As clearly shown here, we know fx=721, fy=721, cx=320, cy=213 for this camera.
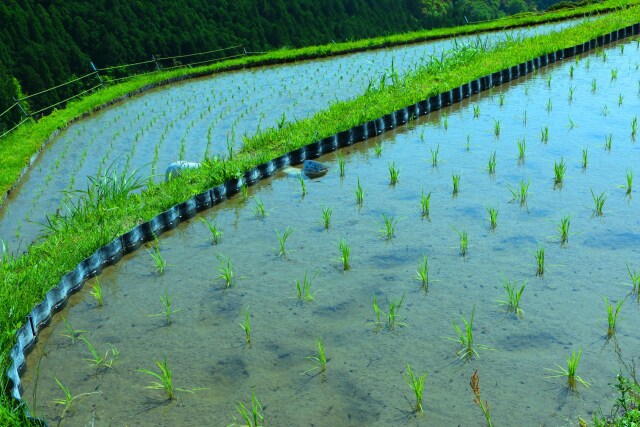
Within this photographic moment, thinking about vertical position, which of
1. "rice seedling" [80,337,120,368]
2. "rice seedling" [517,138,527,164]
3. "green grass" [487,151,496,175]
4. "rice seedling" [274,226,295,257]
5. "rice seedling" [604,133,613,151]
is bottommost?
"rice seedling" [604,133,613,151]

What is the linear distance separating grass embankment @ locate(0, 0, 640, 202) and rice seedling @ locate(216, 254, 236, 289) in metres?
3.87

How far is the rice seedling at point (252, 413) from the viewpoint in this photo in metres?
3.39

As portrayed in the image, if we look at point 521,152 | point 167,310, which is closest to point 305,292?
point 167,310

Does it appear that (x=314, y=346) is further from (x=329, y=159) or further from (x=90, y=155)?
(x=90, y=155)

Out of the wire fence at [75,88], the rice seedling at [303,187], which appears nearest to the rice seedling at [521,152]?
the rice seedling at [303,187]

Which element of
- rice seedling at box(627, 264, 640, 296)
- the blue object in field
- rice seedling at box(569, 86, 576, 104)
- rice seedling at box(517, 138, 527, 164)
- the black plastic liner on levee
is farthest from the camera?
rice seedling at box(569, 86, 576, 104)

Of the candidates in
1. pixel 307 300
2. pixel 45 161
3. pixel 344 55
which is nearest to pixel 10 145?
pixel 45 161

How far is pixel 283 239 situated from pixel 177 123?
237 inches

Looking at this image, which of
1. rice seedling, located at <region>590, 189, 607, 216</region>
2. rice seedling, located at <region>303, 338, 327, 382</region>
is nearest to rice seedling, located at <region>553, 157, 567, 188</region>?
rice seedling, located at <region>590, 189, 607, 216</region>

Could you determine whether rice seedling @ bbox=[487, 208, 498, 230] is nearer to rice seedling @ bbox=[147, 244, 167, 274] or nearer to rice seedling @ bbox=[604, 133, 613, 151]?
rice seedling @ bbox=[604, 133, 613, 151]

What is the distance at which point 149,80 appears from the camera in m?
15.4

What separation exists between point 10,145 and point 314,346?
8234 millimetres

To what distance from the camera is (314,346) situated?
4.06 m

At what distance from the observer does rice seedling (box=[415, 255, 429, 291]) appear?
183 inches
